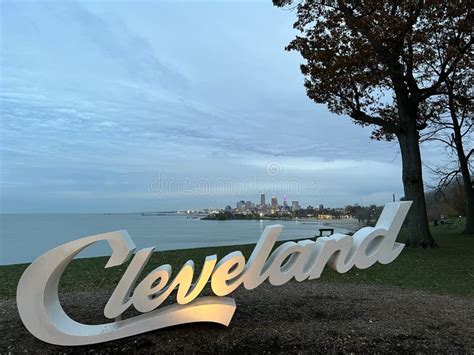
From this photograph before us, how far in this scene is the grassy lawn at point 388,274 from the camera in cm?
1086

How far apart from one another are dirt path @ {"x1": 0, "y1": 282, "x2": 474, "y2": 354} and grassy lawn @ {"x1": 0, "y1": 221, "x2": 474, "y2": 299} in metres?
1.88

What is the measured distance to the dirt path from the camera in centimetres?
606

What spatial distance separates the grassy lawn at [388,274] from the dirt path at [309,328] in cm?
188

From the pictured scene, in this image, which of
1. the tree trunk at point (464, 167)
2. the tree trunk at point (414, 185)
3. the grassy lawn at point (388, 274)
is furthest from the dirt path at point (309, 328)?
the tree trunk at point (464, 167)

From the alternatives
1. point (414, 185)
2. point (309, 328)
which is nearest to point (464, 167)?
point (414, 185)

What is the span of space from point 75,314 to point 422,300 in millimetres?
7011

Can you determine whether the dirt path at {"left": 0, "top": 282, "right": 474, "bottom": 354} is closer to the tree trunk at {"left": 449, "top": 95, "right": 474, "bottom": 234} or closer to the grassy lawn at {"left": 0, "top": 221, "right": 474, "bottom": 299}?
the grassy lawn at {"left": 0, "top": 221, "right": 474, "bottom": 299}

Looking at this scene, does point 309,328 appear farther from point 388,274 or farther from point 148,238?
point 148,238

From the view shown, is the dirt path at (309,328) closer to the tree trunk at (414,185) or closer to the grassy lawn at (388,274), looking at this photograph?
the grassy lawn at (388,274)

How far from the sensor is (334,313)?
764cm

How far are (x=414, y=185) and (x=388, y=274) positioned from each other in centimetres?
632

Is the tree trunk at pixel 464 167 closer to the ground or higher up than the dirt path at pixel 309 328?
higher up

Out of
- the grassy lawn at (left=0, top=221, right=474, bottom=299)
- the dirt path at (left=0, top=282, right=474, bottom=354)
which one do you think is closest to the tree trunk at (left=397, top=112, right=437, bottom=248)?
the grassy lawn at (left=0, top=221, right=474, bottom=299)

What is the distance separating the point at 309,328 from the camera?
22.0 ft
